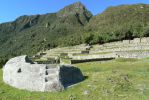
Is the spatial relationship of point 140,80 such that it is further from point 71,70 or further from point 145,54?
point 145,54

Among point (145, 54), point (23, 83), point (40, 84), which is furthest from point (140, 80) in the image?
point (145, 54)

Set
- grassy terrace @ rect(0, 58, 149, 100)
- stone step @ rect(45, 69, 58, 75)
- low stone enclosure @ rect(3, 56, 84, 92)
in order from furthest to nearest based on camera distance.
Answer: stone step @ rect(45, 69, 58, 75)
low stone enclosure @ rect(3, 56, 84, 92)
grassy terrace @ rect(0, 58, 149, 100)

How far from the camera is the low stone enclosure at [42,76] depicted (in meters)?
28.1

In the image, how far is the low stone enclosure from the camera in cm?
2806

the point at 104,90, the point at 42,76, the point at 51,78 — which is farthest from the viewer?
the point at 42,76

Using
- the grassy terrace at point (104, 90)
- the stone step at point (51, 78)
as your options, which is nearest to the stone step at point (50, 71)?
the stone step at point (51, 78)

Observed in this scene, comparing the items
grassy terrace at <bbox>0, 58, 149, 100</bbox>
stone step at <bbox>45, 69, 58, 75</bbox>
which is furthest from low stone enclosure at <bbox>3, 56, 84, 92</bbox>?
grassy terrace at <bbox>0, 58, 149, 100</bbox>

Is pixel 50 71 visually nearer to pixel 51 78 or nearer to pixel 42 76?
pixel 42 76

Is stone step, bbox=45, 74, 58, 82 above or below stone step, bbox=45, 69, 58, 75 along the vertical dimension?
below

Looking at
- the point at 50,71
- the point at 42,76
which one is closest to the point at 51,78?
the point at 50,71

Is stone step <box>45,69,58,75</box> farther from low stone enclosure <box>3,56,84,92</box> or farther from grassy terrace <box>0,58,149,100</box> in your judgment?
grassy terrace <box>0,58,149,100</box>

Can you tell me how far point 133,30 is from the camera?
4749 inches

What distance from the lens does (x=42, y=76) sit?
95.1 feet

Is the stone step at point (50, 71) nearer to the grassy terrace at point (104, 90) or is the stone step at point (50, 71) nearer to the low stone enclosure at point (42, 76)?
the low stone enclosure at point (42, 76)
